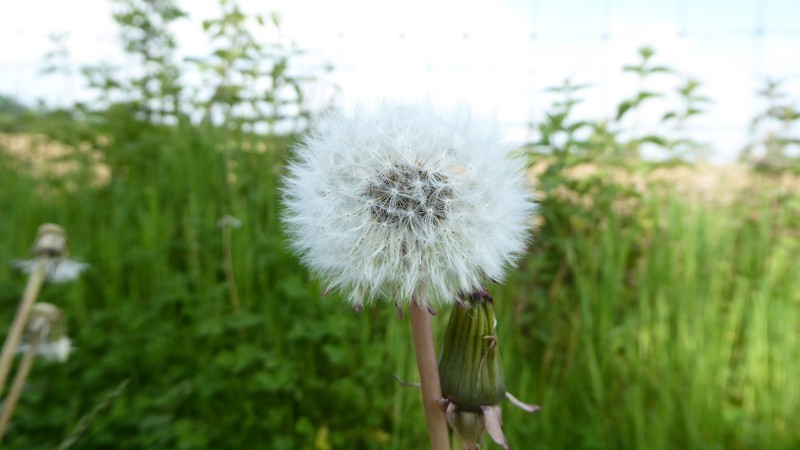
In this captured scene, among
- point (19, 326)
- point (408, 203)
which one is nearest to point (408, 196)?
point (408, 203)

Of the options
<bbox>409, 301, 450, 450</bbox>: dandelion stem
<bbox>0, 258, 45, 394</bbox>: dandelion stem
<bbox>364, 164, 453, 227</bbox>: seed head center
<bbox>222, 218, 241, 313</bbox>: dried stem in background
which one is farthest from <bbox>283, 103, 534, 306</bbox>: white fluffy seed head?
<bbox>222, 218, 241, 313</bbox>: dried stem in background

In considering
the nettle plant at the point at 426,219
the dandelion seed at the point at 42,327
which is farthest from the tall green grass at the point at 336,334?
the nettle plant at the point at 426,219

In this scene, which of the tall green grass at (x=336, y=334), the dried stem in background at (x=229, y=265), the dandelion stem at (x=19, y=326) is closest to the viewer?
the dandelion stem at (x=19, y=326)

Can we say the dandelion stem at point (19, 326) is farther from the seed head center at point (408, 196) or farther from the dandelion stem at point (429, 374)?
the dandelion stem at point (429, 374)

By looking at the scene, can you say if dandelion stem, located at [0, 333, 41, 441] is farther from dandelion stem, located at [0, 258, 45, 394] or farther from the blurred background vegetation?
the blurred background vegetation

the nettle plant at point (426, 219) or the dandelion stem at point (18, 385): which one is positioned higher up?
the nettle plant at point (426, 219)

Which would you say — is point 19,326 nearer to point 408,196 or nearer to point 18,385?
point 18,385
